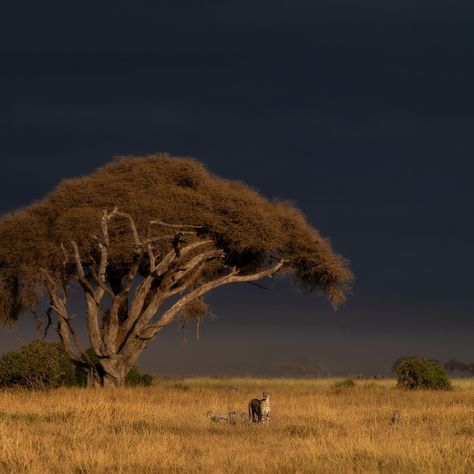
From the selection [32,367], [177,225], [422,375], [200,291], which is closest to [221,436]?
[32,367]

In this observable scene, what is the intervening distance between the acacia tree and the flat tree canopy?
0.17ft

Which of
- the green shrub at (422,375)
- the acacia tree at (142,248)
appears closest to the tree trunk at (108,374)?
the acacia tree at (142,248)

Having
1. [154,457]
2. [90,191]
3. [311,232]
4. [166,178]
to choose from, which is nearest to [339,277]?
[311,232]

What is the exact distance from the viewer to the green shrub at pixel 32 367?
1346 inches

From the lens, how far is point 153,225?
3925 centimetres

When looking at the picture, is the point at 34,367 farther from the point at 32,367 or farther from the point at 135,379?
the point at 135,379

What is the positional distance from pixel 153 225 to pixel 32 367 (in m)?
8.21

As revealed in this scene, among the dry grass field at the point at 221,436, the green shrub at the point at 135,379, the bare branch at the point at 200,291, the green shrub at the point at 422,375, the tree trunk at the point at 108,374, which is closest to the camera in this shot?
the dry grass field at the point at 221,436

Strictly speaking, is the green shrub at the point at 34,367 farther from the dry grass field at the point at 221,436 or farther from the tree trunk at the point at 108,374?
the dry grass field at the point at 221,436

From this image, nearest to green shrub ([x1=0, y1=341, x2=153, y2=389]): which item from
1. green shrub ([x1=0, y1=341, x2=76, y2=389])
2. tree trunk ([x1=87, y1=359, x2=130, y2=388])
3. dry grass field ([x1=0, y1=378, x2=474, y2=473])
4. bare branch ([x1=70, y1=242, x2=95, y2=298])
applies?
green shrub ([x1=0, y1=341, x2=76, y2=389])

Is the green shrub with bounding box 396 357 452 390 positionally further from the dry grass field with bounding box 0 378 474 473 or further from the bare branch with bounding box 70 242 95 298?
the bare branch with bounding box 70 242 95 298

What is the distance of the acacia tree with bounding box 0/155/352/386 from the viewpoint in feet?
124

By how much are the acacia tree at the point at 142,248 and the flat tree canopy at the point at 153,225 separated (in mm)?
51

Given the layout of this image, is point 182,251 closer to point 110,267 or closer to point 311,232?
point 110,267
